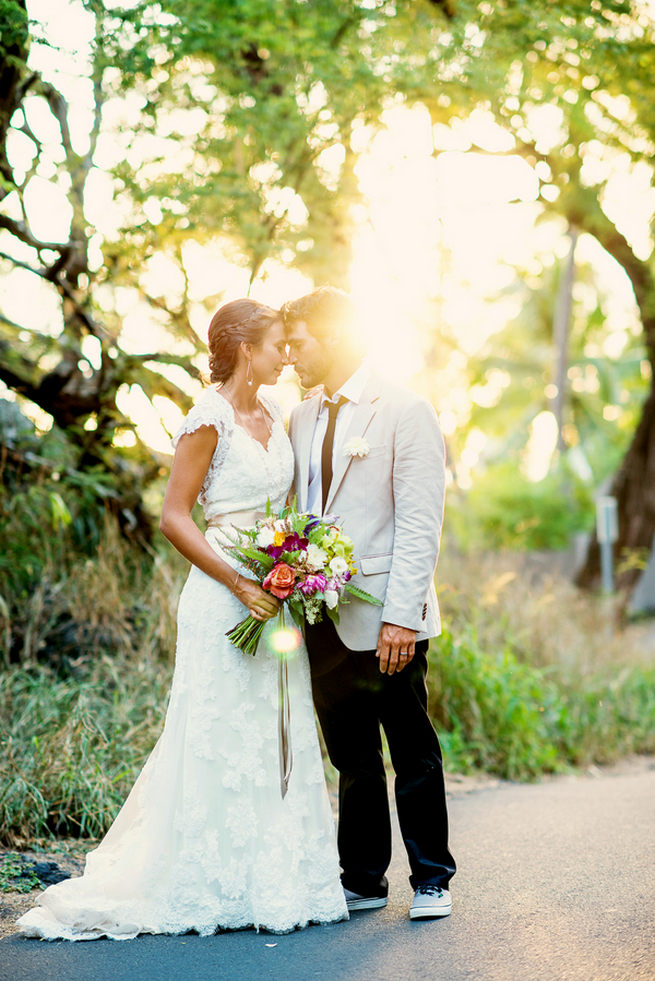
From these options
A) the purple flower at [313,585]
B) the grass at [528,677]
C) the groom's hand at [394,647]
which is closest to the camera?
the purple flower at [313,585]

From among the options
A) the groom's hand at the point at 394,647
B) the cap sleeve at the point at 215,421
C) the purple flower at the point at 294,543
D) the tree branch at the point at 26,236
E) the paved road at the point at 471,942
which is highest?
the tree branch at the point at 26,236

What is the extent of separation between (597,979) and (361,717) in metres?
1.38

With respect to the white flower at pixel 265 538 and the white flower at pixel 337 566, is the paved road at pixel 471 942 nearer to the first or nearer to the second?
the white flower at pixel 337 566

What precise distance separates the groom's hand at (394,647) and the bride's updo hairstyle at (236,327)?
1345mm

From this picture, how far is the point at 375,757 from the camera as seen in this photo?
4230 mm

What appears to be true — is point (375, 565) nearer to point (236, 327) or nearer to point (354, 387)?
point (354, 387)

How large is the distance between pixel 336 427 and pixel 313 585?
2.70ft

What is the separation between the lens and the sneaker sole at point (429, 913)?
13.0 ft

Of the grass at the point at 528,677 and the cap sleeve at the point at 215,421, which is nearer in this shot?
the cap sleeve at the point at 215,421

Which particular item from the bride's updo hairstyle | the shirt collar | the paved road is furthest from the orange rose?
the paved road

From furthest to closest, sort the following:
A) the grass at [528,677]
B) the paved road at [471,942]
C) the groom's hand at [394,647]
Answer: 1. the grass at [528,677]
2. the groom's hand at [394,647]
3. the paved road at [471,942]

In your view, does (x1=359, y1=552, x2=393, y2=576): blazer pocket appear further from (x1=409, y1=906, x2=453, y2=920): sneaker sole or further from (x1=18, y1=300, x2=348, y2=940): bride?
(x1=409, y1=906, x2=453, y2=920): sneaker sole

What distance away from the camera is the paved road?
11.1ft

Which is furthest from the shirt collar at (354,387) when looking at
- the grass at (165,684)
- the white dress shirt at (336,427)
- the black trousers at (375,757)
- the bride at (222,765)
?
the grass at (165,684)
